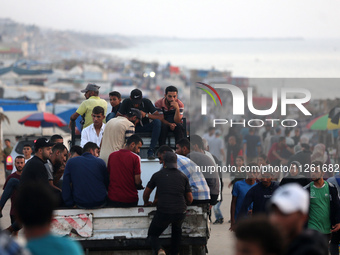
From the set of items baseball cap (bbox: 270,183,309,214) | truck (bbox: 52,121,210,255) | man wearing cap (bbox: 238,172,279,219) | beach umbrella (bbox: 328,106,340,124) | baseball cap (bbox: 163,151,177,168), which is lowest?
truck (bbox: 52,121,210,255)

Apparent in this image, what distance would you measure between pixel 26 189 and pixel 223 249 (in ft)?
24.6

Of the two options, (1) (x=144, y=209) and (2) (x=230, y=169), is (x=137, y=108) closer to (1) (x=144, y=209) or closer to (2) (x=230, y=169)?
(2) (x=230, y=169)

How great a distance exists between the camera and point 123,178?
9.46 meters

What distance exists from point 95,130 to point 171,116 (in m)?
1.25

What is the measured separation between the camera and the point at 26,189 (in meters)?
4.50

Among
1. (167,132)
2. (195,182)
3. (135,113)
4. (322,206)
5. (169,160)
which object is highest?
(135,113)

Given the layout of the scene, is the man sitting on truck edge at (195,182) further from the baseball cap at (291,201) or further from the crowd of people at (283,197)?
the baseball cap at (291,201)

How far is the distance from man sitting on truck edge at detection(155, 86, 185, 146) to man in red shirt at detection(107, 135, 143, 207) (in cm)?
189

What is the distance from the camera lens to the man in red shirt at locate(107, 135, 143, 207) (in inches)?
372

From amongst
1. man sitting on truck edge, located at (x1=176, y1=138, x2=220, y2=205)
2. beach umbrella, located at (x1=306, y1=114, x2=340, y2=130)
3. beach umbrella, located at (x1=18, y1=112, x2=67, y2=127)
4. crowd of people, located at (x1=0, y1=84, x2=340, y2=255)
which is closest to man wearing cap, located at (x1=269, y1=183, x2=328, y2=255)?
crowd of people, located at (x1=0, y1=84, x2=340, y2=255)

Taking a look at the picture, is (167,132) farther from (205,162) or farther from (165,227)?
(165,227)

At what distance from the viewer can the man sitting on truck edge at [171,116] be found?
37.3ft

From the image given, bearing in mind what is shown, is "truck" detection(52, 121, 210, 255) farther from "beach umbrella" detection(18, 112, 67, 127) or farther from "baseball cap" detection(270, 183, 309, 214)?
"beach umbrella" detection(18, 112, 67, 127)

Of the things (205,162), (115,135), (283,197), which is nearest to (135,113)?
(115,135)
